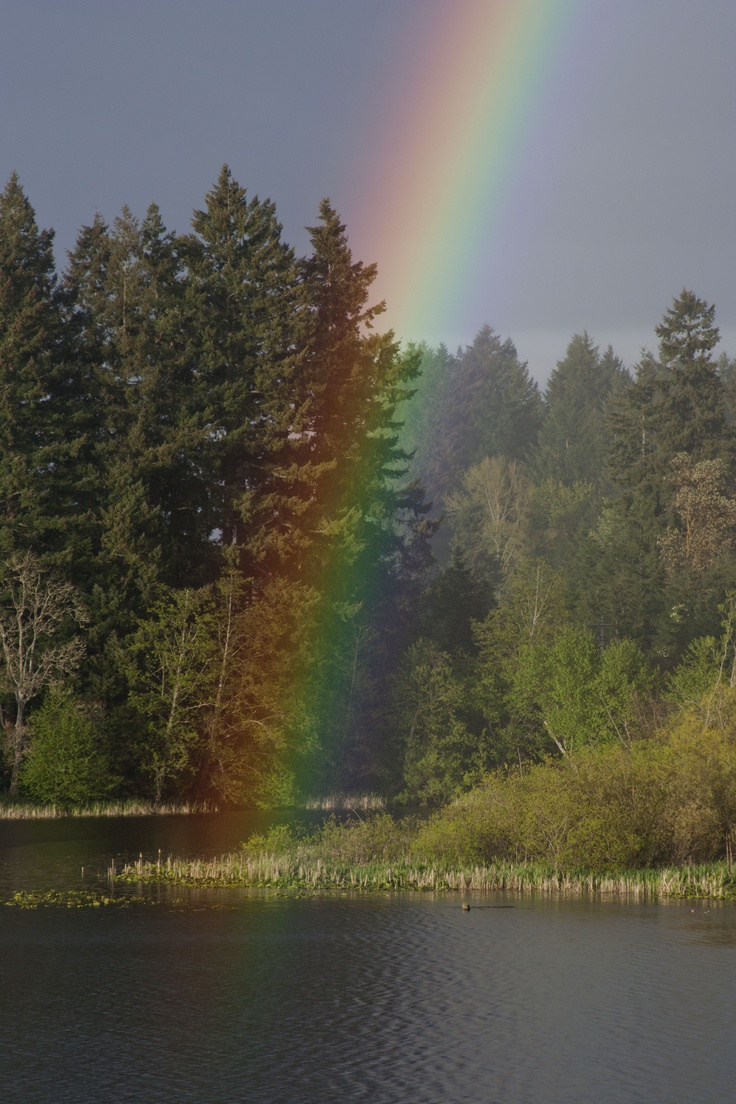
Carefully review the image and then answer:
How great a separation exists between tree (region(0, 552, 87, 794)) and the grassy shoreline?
25.9 meters

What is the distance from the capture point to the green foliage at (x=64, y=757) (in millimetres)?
60438

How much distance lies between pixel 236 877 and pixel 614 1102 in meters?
21.5

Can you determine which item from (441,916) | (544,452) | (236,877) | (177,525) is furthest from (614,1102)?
(544,452)

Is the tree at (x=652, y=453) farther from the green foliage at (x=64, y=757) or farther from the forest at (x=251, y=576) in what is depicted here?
the green foliage at (x=64, y=757)

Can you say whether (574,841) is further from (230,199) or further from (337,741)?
(230,199)

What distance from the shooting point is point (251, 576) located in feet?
238

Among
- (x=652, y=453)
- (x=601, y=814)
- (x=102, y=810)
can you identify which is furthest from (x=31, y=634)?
(x=652, y=453)

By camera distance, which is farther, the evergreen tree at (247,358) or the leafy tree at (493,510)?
the leafy tree at (493,510)

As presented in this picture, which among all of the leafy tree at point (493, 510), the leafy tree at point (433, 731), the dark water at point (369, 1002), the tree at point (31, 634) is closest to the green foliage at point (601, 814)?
the dark water at point (369, 1002)

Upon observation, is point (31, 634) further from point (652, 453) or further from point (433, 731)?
point (652, 453)

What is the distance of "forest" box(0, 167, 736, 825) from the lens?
65125 mm

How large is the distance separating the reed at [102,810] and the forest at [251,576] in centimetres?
79

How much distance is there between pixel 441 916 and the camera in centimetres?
2939

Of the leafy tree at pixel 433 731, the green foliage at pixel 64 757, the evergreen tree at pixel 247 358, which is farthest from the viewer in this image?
the leafy tree at pixel 433 731
